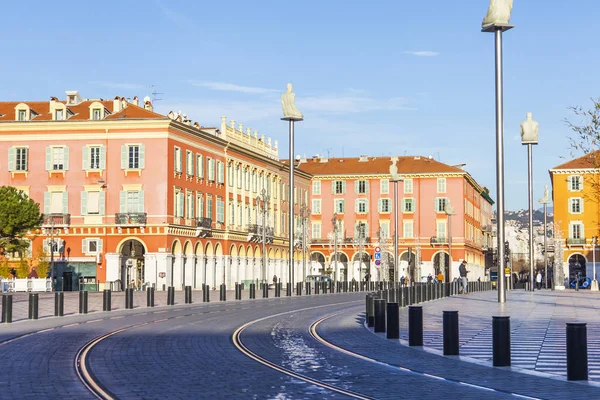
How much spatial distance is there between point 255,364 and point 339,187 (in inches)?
4484

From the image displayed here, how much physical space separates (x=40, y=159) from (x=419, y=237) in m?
58.0

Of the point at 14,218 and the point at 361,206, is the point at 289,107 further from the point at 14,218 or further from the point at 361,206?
the point at 361,206

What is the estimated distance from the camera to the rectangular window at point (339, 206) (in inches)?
5108

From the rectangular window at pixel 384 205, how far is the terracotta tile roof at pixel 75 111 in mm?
51779

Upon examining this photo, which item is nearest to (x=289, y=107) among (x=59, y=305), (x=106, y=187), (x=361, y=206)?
(x=59, y=305)

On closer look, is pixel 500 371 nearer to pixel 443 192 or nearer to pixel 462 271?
pixel 462 271

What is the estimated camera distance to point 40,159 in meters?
78.4

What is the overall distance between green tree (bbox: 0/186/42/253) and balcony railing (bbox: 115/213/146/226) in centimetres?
878

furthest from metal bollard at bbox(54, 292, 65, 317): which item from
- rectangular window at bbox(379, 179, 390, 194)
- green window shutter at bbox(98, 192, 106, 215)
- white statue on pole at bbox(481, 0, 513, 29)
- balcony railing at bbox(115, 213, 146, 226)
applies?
rectangular window at bbox(379, 179, 390, 194)

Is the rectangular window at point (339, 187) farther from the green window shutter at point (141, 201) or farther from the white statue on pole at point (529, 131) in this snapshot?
the white statue on pole at point (529, 131)

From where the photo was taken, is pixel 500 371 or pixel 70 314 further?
pixel 70 314

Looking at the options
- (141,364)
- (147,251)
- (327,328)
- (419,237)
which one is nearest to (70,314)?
(327,328)

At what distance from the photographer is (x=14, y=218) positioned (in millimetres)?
66875

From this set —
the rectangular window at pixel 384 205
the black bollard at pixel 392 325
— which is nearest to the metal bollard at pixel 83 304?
the black bollard at pixel 392 325
